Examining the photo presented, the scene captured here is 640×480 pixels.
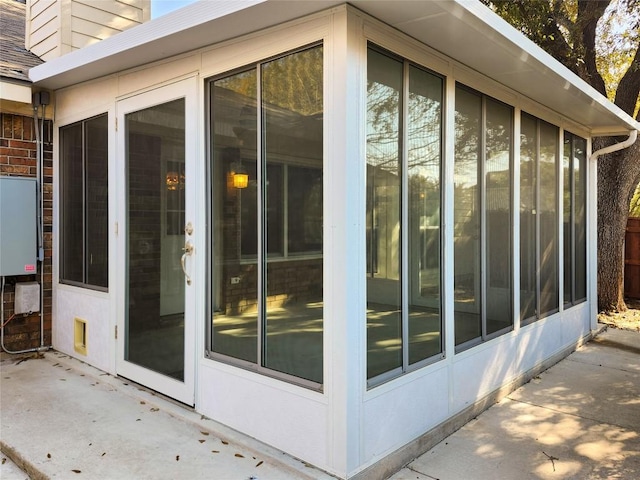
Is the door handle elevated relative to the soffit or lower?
lower

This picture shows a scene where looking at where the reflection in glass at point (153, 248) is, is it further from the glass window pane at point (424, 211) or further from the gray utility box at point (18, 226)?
the glass window pane at point (424, 211)

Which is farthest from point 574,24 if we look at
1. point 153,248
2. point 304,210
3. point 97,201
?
point 97,201

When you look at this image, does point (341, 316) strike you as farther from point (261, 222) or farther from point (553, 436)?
point (553, 436)

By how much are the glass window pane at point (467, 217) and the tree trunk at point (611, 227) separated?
15.3 feet

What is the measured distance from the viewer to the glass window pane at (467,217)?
11.1 ft

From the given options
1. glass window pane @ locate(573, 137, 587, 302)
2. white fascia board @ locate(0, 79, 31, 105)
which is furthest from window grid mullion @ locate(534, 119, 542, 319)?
white fascia board @ locate(0, 79, 31, 105)

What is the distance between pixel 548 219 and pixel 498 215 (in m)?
1.14

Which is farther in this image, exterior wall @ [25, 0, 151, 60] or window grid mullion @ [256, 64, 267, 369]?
exterior wall @ [25, 0, 151, 60]

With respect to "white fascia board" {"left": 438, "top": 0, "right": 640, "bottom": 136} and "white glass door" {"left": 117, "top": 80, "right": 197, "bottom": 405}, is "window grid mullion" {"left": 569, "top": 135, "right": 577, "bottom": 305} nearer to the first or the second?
"white fascia board" {"left": 438, "top": 0, "right": 640, "bottom": 136}

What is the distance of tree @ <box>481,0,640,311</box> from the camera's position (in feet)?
22.6

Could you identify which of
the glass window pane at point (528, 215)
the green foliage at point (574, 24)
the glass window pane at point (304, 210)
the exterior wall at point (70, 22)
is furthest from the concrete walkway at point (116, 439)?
the green foliage at point (574, 24)

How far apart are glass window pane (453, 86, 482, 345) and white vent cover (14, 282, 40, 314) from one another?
372cm

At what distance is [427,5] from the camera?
93.0 inches

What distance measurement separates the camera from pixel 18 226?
428 centimetres
